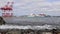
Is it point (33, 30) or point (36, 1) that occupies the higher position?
point (36, 1)

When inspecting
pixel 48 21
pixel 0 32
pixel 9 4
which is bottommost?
pixel 0 32

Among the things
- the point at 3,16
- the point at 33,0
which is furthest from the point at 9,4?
the point at 33,0

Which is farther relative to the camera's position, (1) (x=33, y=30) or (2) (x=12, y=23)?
(2) (x=12, y=23)

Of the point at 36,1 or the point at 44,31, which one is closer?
the point at 44,31

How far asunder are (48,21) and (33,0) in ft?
1.93

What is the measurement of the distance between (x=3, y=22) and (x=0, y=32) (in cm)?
26

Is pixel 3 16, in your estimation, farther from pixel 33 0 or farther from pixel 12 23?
pixel 33 0

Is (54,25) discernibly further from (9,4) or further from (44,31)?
(9,4)

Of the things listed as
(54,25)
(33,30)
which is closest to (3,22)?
(33,30)

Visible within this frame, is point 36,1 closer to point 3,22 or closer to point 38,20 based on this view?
point 38,20

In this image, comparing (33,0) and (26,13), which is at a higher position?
(33,0)

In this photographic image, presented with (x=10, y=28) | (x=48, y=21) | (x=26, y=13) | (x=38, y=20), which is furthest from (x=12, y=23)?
(x=48, y=21)

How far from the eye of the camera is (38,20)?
3102 millimetres

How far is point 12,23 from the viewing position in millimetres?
3045
